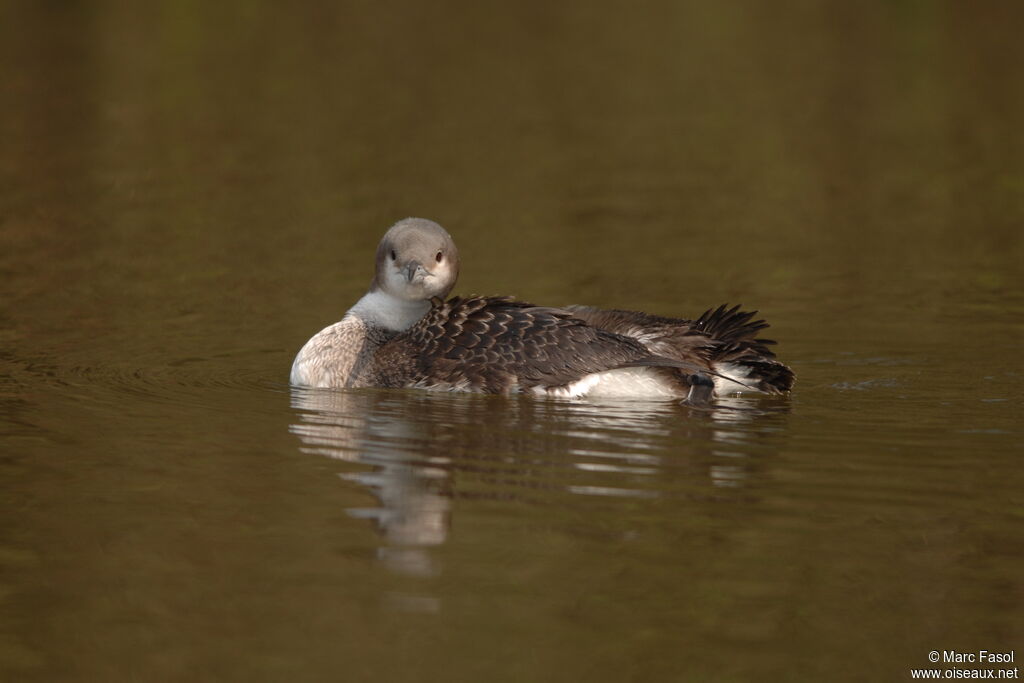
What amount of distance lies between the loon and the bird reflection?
0.35 ft

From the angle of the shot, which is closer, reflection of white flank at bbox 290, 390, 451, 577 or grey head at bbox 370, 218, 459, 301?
reflection of white flank at bbox 290, 390, 451, 577

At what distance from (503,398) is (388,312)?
43.0 inches

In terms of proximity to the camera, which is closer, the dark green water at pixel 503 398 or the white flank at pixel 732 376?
the dark green water at pixel 503 398

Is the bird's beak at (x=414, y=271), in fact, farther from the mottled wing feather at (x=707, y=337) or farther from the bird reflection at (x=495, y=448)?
the mottled wing feather at (x=707, y=337)

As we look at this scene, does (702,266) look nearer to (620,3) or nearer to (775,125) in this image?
(775,125)

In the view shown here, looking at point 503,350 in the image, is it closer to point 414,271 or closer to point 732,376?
point 414,271

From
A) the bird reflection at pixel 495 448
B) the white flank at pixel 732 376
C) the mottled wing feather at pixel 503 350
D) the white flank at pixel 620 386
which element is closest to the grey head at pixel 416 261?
the mottled wing feather at pixel 503 350

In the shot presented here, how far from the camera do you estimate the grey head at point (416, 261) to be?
904 centimetres

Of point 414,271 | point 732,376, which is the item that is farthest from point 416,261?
point 732,376

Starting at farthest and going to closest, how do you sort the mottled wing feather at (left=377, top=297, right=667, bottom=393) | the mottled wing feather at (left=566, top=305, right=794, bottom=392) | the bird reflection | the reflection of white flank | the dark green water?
the mottled wing feather at (left=566, top=305, right=794, bottom=392)
the mottled wing feather at (left=377, top=297, right=667, bottom=393)
the bird reflection
the reflection of white flank
the dark green water

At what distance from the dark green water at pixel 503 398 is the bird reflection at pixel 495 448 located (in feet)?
0.09

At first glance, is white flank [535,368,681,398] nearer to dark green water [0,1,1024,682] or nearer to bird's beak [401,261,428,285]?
dark green water [0,1,1024,682]

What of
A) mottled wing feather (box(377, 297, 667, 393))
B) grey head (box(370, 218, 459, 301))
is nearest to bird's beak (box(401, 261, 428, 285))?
grey head (box(370, 218, 459, 301))

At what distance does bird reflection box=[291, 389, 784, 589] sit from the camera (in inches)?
257
